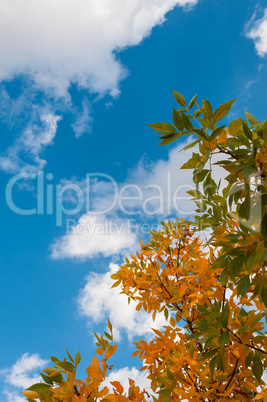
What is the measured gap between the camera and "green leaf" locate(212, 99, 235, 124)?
5.01 feet

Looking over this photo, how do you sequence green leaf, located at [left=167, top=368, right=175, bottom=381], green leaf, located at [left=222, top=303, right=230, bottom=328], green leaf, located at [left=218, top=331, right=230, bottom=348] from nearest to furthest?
green leaf, located at [left=218, top=331, right=230, bottom=348] < green leaf, located at [left=222, top=303, right=230, bottom=328] < green leaf, located at [left=167, top=368, right=175, bottom=381]

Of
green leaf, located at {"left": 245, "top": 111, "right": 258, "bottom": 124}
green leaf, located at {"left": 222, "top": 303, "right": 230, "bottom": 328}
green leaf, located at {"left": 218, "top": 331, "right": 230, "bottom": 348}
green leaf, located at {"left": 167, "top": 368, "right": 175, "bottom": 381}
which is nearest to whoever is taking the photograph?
green leaf, located at {"left": 218, "top": 331, "right": 230, "bottom": 348}

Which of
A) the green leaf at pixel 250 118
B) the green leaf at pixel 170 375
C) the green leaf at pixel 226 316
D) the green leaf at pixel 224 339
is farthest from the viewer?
the green leaf at pixel 170 375

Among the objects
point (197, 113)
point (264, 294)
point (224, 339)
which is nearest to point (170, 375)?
point (224, 339)

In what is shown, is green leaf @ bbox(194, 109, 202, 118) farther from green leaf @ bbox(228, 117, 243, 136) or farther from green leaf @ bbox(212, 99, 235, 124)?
green leaf @ bbox(228, 117, 243, 136)

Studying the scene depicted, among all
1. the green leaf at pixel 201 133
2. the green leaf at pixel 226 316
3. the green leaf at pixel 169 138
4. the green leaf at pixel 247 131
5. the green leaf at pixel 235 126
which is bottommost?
the green leaf at pixel 226 316

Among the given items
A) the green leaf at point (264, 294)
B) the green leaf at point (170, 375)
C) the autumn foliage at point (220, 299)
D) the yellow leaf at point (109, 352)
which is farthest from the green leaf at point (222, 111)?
the green leaf at point (170, 375)

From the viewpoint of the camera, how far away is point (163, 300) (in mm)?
2990

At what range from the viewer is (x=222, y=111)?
5.07ft

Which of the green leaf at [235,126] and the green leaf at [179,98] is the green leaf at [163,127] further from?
the green leaf at [235,126]

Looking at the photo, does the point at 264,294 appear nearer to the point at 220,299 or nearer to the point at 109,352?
the point at 220,299

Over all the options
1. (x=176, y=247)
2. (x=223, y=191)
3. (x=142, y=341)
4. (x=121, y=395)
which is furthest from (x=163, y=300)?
(x=223, y=191)

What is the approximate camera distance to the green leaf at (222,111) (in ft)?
5.01

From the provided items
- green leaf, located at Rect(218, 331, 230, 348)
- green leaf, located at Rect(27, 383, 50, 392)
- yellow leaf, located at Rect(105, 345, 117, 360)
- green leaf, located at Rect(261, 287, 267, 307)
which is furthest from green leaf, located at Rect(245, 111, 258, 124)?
green leaf, located at Rect(27, 383, 50, 392)
